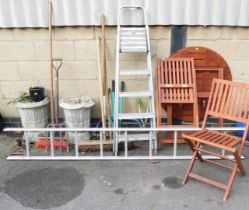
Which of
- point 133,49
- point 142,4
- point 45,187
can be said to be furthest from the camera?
point 142,4

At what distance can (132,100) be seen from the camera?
4.11 m

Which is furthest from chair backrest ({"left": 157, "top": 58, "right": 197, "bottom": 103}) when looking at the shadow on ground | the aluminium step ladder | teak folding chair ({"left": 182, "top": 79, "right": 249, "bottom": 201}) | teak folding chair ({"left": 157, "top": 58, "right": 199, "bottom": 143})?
the shadow on ground

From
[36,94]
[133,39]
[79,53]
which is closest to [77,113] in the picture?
[36,94]

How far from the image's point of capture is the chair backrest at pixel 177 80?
3.64 m

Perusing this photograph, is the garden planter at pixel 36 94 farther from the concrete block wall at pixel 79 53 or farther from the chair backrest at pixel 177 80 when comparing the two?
the chair backrest at pixel 177 80

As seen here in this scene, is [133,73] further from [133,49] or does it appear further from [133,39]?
[133,39]

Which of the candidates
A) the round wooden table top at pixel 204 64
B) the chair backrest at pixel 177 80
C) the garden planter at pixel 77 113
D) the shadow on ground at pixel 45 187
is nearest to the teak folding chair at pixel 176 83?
the chair backrest at pixel 177 80

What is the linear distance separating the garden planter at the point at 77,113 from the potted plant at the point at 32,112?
11.6 inches

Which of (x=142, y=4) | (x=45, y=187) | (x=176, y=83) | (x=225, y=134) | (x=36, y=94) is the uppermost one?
(x=142, y=4)

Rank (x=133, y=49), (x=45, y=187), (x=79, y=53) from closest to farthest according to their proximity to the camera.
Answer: (x=45, y=187) → (x=133, y=49) → (x=79, y=53)

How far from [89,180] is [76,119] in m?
0.91

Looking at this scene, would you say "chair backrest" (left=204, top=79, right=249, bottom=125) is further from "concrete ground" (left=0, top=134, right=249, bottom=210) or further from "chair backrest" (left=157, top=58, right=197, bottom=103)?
"concrete ground" (left=0, top=134, right=249, bottom=210)

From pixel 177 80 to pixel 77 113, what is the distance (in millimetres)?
1324

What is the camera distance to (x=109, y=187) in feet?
9.67
